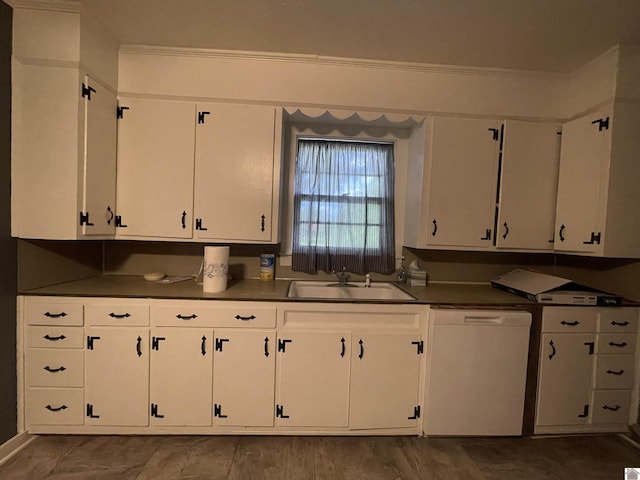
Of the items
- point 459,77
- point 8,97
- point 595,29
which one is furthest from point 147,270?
point 595,29

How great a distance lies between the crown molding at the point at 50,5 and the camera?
5.73ft

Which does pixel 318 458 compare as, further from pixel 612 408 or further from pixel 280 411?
pixel 612 408

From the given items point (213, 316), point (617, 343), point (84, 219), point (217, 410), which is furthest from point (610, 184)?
point (84, 219)

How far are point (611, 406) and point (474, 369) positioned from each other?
Answer: 3.20 feet

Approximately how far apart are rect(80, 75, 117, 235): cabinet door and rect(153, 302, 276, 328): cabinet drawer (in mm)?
675

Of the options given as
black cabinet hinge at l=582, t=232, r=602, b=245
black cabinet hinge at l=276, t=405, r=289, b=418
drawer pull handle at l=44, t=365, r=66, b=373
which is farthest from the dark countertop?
black cabinet hinge at l=276, t=405, r=289, b=418

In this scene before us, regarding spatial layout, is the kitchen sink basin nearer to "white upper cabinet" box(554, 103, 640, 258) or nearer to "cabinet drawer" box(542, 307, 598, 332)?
"cabinet drawer" box(542, 307, 598, 332)

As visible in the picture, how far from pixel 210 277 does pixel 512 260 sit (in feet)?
7.83

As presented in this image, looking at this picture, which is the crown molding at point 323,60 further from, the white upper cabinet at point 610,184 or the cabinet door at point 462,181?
the white upper cabinet at point 610,184

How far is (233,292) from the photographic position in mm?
2057

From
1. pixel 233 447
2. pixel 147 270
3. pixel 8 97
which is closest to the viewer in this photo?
pixel 8 97

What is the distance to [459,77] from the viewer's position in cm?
225

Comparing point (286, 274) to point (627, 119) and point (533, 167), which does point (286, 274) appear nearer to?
point (533, 167)

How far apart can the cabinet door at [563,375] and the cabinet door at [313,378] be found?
1.25 meters
